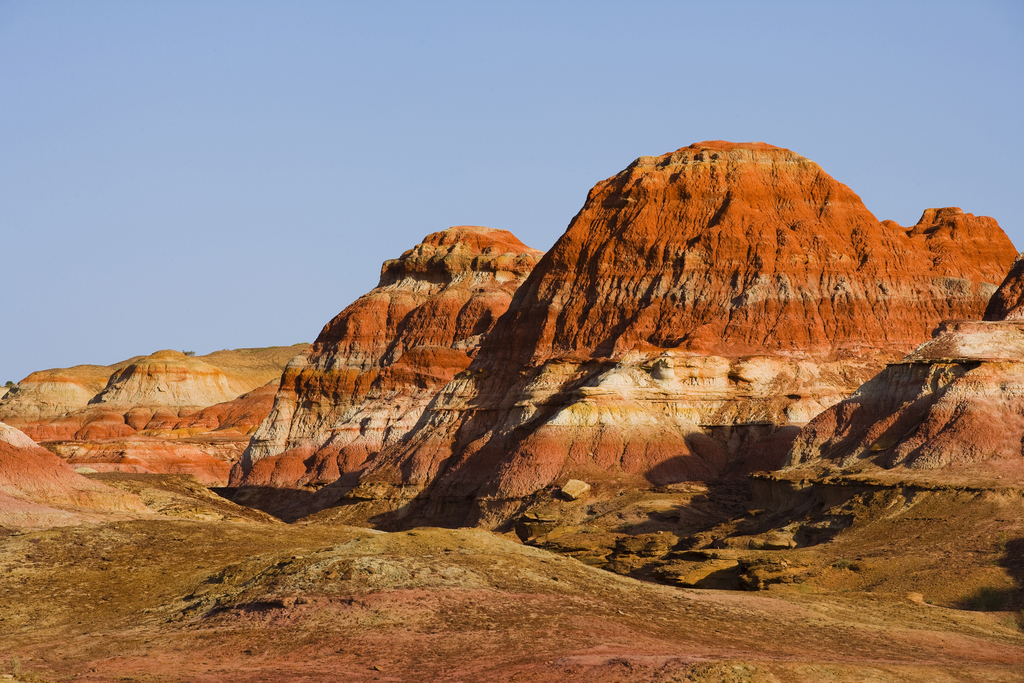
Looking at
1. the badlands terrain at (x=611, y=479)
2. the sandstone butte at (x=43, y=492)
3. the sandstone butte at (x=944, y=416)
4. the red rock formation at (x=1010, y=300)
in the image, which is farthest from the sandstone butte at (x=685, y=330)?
the sandstone butte at (x=43, y=492)

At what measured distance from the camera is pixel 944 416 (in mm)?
45469

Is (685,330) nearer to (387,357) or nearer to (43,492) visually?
(387,357)

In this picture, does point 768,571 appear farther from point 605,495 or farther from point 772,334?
point 772,334

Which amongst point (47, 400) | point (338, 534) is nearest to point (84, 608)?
point (338, 534)

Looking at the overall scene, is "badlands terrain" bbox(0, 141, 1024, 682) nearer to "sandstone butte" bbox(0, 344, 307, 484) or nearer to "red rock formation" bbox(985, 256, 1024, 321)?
"red rock formation" bbox(985, 256, 1024, 321)

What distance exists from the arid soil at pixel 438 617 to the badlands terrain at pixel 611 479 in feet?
0.34

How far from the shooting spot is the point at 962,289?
74.1 meters

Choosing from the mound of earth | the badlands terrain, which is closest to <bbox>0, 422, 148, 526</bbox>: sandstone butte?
the badlands terrain

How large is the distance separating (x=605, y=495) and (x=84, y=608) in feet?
93.0

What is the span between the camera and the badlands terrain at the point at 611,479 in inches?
1089

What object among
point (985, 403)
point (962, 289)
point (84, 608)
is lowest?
point (84, 608)

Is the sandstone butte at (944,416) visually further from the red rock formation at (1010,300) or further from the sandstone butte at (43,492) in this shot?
the sandstone butte at (43,492)

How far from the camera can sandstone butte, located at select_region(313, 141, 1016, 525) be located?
63.0m

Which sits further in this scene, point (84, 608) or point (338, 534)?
point (338, 534)
